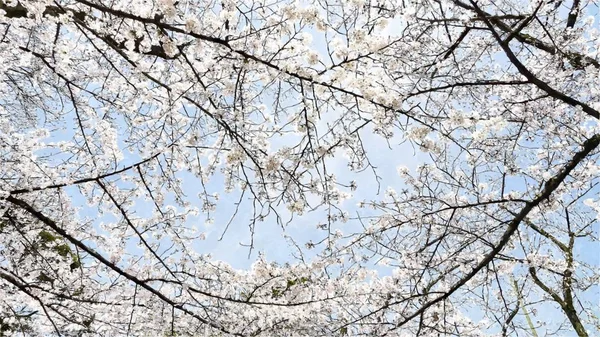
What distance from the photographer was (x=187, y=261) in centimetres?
424

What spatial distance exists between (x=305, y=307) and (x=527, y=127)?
2.91 m

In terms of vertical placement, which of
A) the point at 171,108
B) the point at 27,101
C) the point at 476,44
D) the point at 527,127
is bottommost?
the point at 171,108

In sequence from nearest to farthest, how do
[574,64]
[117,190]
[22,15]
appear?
[22,15] → [574,64] → [117,190]

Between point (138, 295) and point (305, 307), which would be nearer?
point (138, 295)

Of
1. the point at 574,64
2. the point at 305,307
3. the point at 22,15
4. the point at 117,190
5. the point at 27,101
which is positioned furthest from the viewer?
the point at 27,101

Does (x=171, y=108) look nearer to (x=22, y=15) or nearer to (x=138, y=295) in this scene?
(x=22, y=15)

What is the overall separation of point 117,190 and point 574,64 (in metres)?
3.91

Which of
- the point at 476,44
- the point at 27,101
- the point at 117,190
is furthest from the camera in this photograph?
the point at 27,101

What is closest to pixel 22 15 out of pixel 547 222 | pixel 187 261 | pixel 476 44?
pixel 187 261

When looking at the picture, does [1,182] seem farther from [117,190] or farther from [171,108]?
[171,108]

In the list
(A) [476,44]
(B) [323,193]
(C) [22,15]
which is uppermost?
(A) [476,44]

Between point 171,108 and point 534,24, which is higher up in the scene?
point 534,24

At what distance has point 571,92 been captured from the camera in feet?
13.0

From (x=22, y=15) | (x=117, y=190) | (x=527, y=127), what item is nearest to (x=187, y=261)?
(x=117, y=190)
